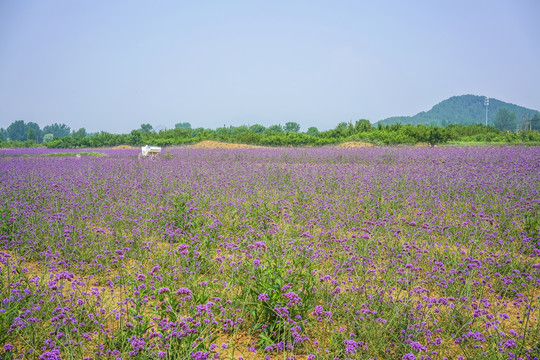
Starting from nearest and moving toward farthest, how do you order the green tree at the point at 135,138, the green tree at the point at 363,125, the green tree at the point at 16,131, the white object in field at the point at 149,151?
the white object in field at the point at 149,151
the green tree at the point at 363,125
the green tree at the point at 135,138
the green tree at the point at 16,131

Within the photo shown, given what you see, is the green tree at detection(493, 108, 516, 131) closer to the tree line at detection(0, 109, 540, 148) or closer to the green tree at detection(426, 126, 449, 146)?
the tree line at detection(0, 109, 540, 148)

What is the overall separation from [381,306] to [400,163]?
1211cm

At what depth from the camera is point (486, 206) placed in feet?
21.9

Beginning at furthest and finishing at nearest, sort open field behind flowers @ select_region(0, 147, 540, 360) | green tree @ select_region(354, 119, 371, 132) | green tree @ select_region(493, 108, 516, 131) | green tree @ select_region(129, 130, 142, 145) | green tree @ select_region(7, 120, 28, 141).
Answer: green tree @ select_region(493, 108, 516, 131) → green tree @ select_region(7, 120, 28, 141) → green tree @ select_region(129, 130, 142, 145) → green tree @ select_region(354, 119, 371, 132) → open field behind flowers @ select_region(0, 147, 540, 360)

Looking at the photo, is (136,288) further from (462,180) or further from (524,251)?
(462,180)

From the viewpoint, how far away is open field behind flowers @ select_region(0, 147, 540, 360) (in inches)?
107

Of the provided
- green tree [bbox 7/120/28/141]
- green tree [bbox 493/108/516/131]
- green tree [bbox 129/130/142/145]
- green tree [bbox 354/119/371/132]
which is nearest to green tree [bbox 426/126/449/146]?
green tree [bbox 354/119/371/132]

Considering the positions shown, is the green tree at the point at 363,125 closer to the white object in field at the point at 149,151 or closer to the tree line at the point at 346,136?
the tree line at the point at 346,136

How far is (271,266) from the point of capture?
3.35 metres

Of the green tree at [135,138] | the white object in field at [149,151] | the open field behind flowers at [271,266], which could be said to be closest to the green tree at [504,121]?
the green tree at [135,138]

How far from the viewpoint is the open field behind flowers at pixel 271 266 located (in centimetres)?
272

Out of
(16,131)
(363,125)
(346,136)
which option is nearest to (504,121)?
(363,125)

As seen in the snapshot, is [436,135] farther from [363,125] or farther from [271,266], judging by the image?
[271,266]

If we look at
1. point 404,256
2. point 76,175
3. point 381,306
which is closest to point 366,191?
point 404,256
